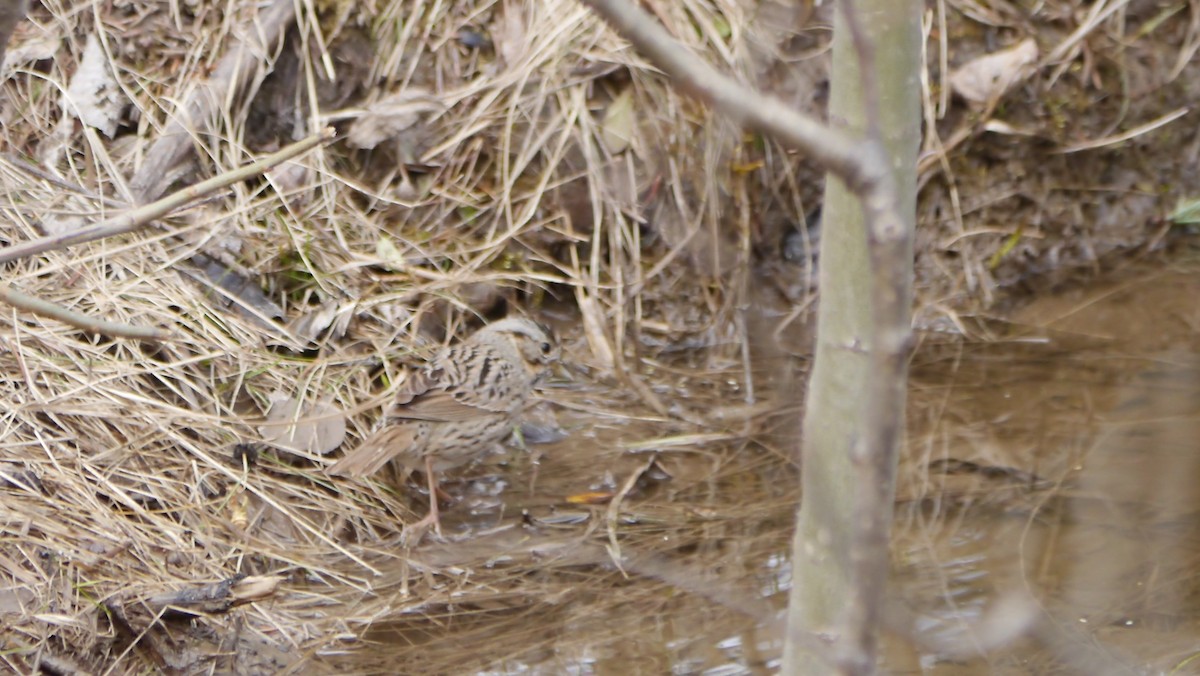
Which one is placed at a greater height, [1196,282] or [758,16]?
[758,16]

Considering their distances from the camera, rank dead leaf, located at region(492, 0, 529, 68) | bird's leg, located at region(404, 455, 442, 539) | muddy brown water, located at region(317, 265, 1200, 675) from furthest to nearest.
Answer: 1. dead leaf, located at region(492, 0, 529, 68)
2. bird's leg, located at region(404, 455, 442, 539)
3. muddy brown water, located at region(317, 265, 1200, 675)

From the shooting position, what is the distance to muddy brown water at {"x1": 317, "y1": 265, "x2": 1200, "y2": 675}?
3510mm

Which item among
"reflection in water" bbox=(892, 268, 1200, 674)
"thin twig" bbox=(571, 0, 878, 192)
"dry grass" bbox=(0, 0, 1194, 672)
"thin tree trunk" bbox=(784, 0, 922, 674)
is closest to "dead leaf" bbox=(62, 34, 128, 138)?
"dry grass" bbox=(0, 0, 1194, 672)

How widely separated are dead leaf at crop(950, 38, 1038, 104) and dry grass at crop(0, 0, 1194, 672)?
0.50 ft

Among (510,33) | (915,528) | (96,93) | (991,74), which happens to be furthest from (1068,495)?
(96,93)

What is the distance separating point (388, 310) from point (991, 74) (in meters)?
3.05

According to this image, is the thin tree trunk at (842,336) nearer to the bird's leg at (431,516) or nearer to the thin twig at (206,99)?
the bird's leg at (431,516)

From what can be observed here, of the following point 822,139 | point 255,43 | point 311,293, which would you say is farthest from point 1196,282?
Answer: point 822,139

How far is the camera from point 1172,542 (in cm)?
391

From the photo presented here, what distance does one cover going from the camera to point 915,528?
4.11 m

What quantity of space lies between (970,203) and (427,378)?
9.57ft

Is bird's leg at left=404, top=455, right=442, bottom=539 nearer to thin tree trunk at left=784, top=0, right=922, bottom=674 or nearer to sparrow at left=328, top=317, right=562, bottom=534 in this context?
Result: sparrow at left=328, top=317, right=562, bottom=534

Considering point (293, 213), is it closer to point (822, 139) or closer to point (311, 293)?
point (311, 293)

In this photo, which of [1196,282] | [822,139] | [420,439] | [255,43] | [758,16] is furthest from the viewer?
[1196,282]
